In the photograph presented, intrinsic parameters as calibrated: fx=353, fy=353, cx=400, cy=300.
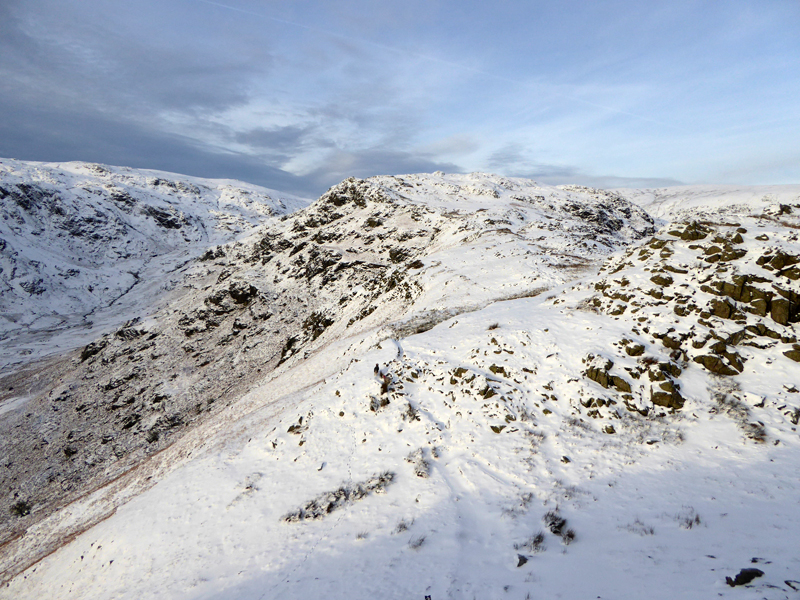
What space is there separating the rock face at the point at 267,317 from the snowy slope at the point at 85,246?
85.7 feet

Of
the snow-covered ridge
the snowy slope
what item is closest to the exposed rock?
the snowy slope

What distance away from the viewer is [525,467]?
1105 cm

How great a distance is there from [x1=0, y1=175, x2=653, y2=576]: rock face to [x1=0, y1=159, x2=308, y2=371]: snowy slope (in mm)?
26135

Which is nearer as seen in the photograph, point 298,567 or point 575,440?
point 298,567

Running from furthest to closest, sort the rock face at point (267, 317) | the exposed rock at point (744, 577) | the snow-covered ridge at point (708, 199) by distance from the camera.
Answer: the snow-covered ridge at point (708, 199), the rock face at point (267, 317), the exposed rock at point (744, 577)

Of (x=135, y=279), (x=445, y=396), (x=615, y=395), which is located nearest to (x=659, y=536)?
(x=615, y=395)

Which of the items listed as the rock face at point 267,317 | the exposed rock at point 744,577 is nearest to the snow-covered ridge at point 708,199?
the rock face at point 267,317

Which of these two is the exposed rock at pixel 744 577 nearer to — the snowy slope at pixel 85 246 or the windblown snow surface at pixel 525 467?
the windblown snow surface at pixel 525 467

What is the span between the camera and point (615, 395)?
1294 centimetres

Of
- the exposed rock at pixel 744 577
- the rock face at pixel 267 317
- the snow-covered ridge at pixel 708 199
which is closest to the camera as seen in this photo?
the exposed rock at pixel 744 577

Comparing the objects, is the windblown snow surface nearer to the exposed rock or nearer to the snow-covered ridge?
the exposed rock

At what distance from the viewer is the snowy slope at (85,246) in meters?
67.7

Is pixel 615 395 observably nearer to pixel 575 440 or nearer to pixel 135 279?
pixel 575 440

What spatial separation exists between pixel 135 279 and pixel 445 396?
106097 mm
